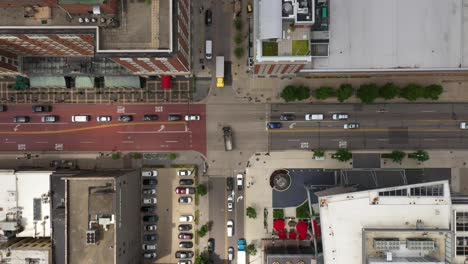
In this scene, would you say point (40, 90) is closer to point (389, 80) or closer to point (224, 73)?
point (224, 73)

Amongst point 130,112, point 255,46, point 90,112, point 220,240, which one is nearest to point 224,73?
point 255,46

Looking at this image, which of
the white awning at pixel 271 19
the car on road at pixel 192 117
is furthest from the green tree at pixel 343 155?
the car on road at pixel 192 117

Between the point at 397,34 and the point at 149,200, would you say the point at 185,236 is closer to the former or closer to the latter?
the point at 149,200

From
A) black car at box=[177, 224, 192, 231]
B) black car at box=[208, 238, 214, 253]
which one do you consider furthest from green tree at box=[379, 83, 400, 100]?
black car at box=[177, 224, 192, 231]

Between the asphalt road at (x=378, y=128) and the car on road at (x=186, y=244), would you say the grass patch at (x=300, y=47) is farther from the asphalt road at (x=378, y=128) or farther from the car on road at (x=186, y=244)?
the car on road at (x=186, y=244)

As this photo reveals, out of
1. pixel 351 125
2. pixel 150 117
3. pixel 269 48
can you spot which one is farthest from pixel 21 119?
pixel 351 125

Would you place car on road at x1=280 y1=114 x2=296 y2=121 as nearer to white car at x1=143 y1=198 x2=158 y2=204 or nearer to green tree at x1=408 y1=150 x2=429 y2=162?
green tree at x1=408 y1=150 x2=429 y2=162
